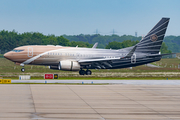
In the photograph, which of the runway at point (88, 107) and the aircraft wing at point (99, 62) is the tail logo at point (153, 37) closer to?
the aircraft wing at point (99, 62)

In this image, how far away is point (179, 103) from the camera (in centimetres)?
2461

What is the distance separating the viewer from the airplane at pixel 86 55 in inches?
2052

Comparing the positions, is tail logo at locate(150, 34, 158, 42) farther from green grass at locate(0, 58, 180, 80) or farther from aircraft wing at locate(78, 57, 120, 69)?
aircraft wing at locate(78, 57, 120, 69)

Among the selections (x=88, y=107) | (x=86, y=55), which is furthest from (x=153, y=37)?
(x=88, y=107)

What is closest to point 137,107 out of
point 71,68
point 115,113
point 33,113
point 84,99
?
point 115,113

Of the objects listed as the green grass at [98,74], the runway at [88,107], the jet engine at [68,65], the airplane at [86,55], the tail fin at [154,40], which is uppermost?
the tail fin at [154,40]

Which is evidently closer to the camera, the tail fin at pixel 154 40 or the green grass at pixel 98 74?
the green grass at pixel 98 74

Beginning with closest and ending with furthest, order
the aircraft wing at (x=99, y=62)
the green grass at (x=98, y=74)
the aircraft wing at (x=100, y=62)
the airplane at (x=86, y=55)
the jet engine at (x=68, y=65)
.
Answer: the green grass at (x=98, y=74), the jet engine at (x=68, y=65), the airplane at (x=86, y=55), the aircraft wing at (x=100, y=62), the aircraft wing at (x=99, y=62)

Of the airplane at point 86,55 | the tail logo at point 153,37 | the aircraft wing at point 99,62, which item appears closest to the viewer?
the airplane at point 86,55

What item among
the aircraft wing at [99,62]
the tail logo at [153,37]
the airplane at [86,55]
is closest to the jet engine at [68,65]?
the airplane at [86,55]

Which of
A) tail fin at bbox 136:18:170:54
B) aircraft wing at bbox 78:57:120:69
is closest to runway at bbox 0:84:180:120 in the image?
aircraft wing at bbox 78:57:120:69

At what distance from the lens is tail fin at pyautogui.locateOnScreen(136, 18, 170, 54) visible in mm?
55916

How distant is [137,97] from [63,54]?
88.7ft

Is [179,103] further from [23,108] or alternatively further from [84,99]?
[23,108]
